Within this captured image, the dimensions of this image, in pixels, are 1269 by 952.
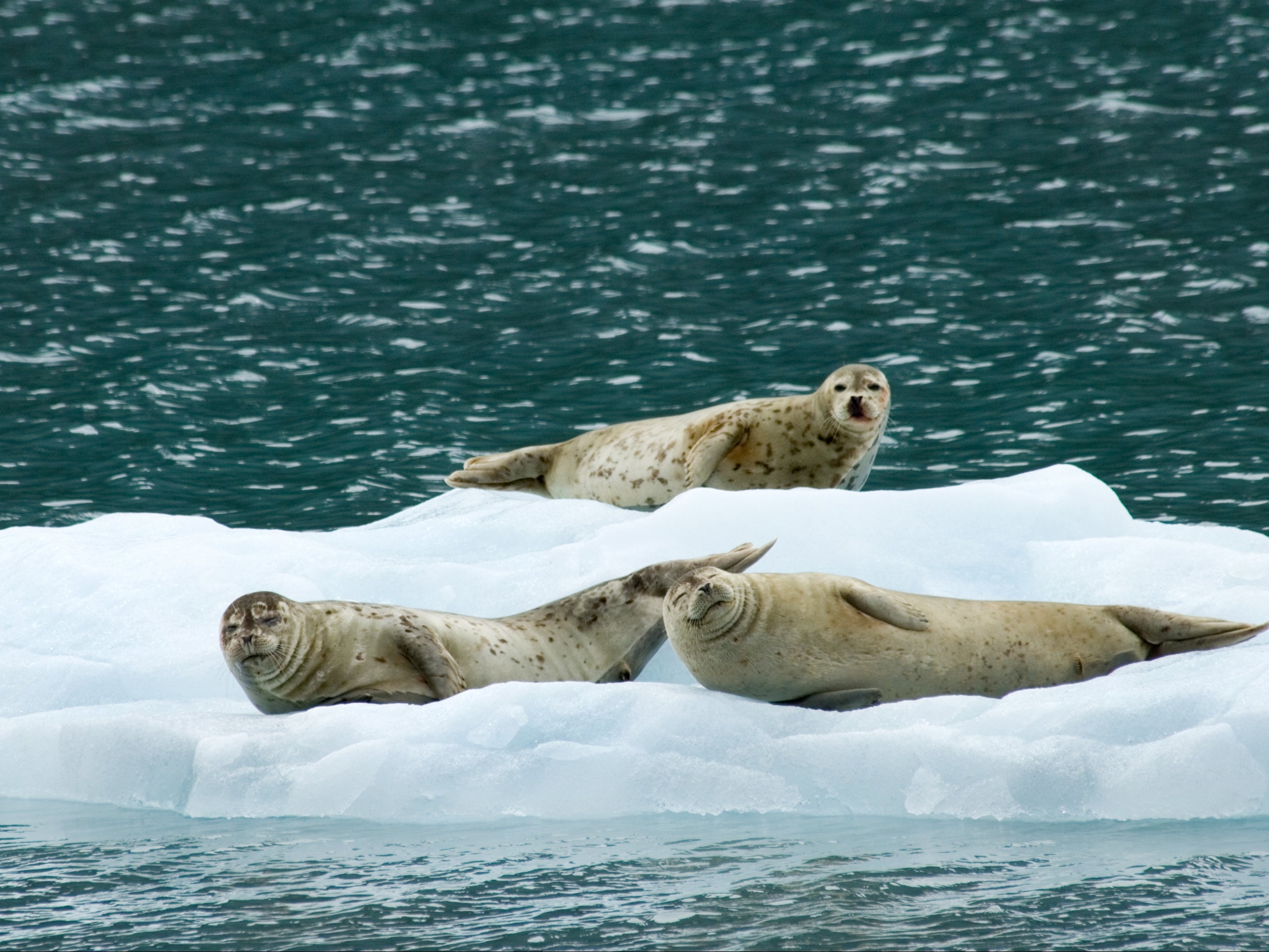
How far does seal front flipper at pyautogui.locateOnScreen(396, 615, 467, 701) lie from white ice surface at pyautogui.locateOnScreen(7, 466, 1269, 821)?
0.32m

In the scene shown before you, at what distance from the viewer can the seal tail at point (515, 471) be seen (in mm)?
8609

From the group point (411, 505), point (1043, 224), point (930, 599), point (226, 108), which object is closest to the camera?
point (930, 599)

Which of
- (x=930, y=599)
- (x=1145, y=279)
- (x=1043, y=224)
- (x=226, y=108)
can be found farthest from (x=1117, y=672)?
(x=226, y=108)

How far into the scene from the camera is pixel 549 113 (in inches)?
910

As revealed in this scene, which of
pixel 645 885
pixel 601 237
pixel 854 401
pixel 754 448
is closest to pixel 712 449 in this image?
pixel 754 448

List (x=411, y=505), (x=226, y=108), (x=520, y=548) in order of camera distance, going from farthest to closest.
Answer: (x=226, y=108) < (x=411, y=505) < (x=520, y=548)

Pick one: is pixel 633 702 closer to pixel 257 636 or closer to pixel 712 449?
pixel 257 636

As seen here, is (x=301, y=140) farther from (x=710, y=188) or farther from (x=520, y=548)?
(x=520, y=548)

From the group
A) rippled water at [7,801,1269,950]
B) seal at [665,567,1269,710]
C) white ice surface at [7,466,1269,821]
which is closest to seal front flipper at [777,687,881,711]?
seal at [665,567,1269,710]

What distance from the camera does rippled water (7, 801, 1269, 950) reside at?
3.67 m

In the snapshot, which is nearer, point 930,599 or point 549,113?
point 930,599

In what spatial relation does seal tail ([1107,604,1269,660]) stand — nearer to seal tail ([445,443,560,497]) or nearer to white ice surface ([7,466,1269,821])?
white ice surface ([7,466,1269,821])

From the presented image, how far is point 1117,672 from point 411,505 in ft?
18.7

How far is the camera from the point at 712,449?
7652 mm
